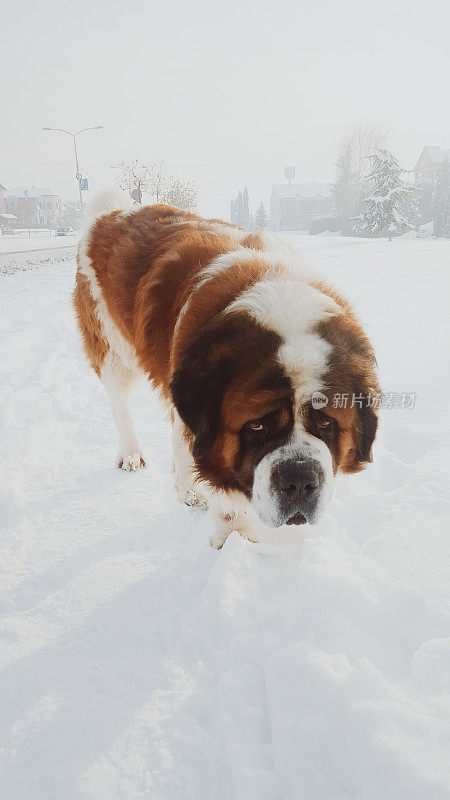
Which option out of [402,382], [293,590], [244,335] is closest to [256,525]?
[293,590]

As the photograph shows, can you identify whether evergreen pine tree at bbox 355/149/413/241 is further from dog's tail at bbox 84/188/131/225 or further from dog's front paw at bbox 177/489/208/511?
dog's front paw at bbox 177/489/208/511

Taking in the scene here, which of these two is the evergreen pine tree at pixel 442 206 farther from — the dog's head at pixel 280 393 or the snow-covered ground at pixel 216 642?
the dog's head at pixel 280 393

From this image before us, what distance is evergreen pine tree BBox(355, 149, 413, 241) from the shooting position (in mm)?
34125

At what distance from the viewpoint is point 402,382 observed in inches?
174

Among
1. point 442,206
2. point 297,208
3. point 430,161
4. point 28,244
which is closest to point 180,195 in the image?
point 28,244

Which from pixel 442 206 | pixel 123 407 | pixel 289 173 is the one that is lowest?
pixel 123 407

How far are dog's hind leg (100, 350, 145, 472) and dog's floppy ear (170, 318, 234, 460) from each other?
4.43 feet

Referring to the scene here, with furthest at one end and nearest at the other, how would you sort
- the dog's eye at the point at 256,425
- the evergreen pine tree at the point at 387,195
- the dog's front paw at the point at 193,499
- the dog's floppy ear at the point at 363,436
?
the evergreen pine tree at the point at 387,195, the dog's front paw at the point at 193,499, the dog's floppy ear at the point at 363,436, the dog's eye at the point at 256,425

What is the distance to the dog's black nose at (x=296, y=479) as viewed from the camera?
5.66 ft

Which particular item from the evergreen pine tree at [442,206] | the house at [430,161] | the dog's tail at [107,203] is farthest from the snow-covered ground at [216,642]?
the house at [430,161]

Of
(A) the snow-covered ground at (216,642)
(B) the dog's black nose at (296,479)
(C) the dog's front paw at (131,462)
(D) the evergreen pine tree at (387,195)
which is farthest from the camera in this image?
(D) the evergreen pine tree at (387,195)

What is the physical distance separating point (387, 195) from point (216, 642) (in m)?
38.6

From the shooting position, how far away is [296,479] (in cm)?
173

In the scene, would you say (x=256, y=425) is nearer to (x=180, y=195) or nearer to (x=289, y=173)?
(x=180, y=195)
